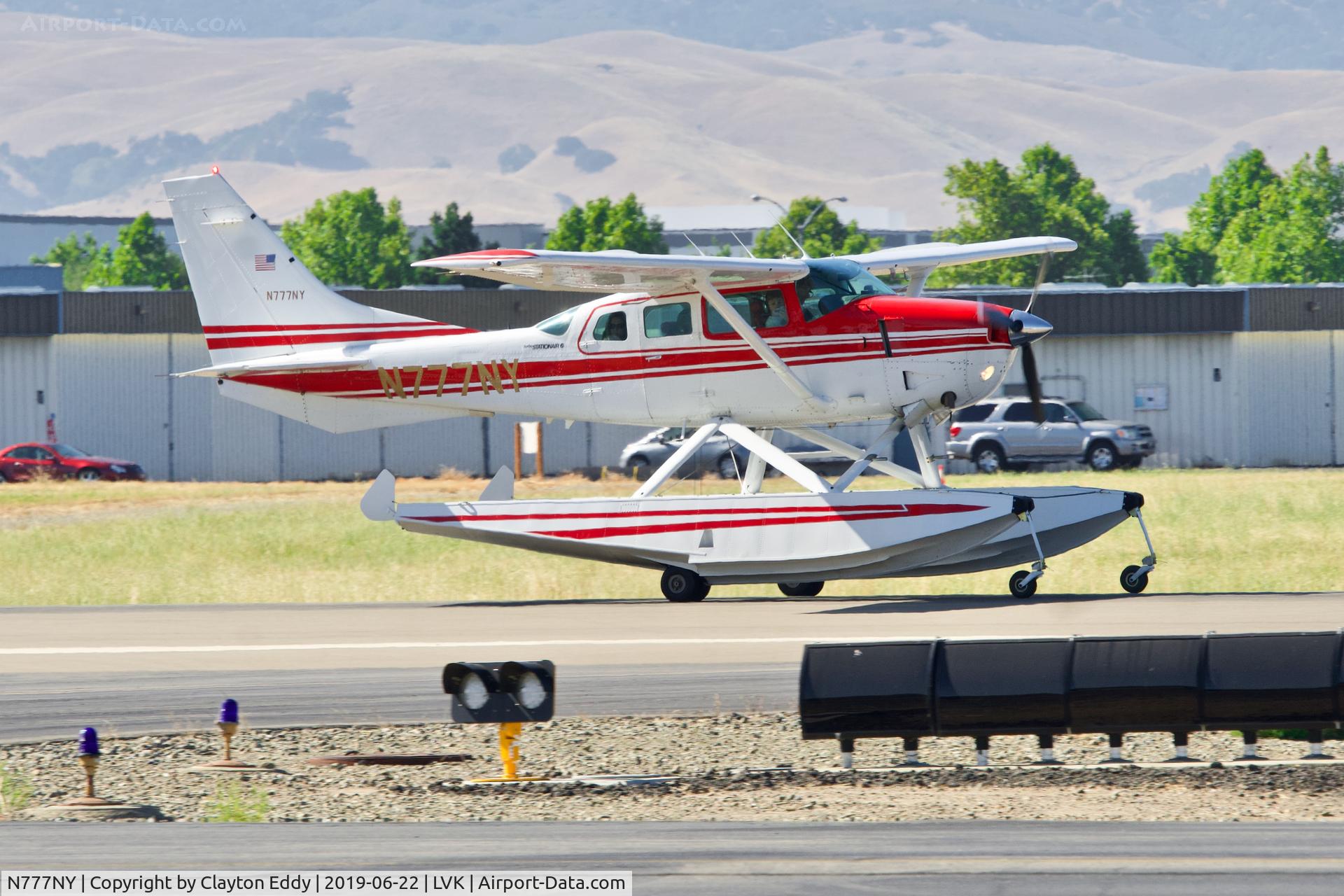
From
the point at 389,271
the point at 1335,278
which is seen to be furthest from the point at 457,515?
the point at 389,271

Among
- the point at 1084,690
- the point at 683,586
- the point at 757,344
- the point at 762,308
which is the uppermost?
the point at 762,308

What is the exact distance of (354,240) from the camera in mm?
133125

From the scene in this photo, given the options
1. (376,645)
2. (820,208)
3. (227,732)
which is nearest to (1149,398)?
(820,208)

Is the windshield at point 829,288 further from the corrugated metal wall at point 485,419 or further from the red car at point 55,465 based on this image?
the red car at point 55,465

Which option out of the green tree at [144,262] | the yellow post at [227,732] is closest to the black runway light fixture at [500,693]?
the yellow post at [227,732]

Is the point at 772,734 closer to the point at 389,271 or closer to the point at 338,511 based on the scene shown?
the point at 338,511

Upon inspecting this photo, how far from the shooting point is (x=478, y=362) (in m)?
19.8

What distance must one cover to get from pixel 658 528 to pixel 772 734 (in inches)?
273

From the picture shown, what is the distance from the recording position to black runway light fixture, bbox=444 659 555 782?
32.1 feet

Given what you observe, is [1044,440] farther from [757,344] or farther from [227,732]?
[227,732]

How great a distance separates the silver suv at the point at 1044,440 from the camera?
141ft

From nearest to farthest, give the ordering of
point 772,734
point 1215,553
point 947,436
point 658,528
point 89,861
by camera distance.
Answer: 1. point 89,861
2. point 772,734
3. point 658,528
4. point 1215,553
5. point 947,436

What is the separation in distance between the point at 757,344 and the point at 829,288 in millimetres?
1073

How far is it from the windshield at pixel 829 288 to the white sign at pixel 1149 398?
31.7 metres
